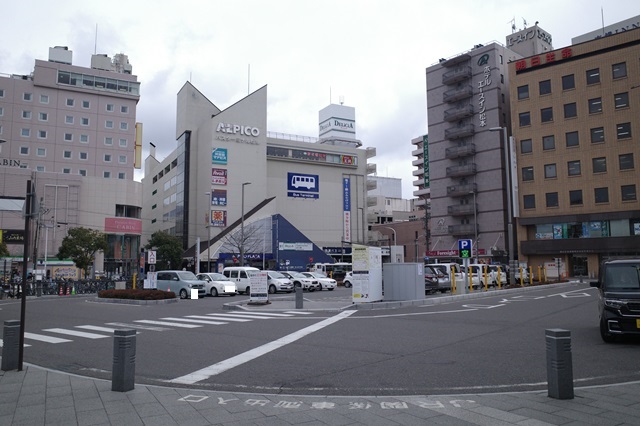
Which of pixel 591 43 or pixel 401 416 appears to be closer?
pixel 401 416

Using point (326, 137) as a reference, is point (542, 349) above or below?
below

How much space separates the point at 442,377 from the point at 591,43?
192ft

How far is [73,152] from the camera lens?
74750mm

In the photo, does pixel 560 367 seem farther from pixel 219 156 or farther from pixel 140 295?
pixel 219 156

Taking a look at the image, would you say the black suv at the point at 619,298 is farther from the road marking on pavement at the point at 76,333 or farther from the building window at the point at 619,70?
the building window at the point at 619,70

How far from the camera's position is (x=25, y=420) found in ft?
19.3

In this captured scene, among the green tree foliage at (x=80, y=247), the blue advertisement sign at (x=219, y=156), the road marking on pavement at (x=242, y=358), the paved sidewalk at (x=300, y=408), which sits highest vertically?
the blue advertisement sign at (x=219, y=156)

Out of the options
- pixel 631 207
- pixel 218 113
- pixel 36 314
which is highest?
pixel 218 113

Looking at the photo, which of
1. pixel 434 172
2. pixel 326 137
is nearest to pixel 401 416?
pixel 434 172

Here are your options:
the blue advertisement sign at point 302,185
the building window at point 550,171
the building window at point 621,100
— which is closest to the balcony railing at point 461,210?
the building window at point 550,171

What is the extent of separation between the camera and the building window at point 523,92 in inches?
2340

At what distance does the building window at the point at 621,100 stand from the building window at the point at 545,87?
6.92 m

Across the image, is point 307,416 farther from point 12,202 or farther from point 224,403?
point 12,202

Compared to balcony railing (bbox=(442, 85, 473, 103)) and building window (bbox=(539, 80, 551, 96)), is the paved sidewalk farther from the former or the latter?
balcony railing (bbox=(442, 85, 473, 103))
